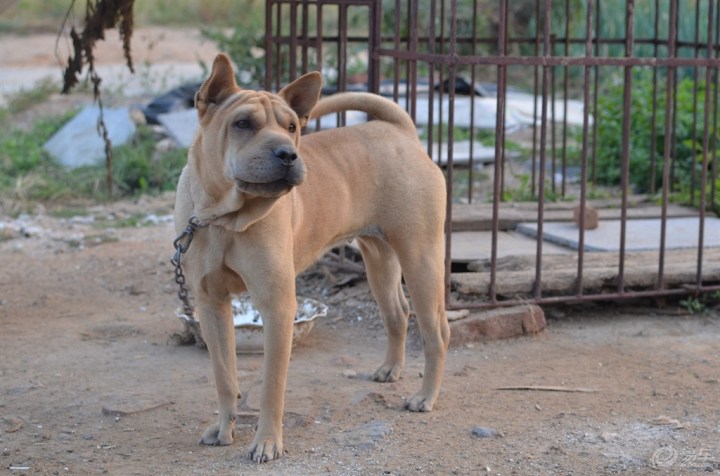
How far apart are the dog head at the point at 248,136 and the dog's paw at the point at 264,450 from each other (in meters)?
1.07

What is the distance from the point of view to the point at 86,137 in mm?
11727

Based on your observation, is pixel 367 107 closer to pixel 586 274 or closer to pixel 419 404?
pixel 419 404

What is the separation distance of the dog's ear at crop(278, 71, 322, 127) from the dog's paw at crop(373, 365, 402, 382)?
1707mm

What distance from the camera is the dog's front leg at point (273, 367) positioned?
4.48 meters

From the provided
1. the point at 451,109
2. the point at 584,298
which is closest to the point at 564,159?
the point at 584,298

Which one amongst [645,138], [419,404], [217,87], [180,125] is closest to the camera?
[217,87]

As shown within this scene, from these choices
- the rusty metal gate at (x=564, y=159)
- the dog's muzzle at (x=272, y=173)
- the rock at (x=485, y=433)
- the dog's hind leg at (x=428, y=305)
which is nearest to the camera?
the dog's muzzle at (x=272, y=173)

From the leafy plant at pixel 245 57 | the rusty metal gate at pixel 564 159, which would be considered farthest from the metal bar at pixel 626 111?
the leafy plant at pixel 245 57

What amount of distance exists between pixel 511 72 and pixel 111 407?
12.9 metres

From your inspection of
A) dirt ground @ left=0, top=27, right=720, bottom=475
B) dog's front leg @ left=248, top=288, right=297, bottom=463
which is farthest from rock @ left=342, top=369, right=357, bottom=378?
dog's front leg @ left=248, top=288, right=297, bottom=463

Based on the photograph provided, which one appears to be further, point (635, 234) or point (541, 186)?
point (635, 234)

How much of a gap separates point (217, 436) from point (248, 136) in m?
1.41

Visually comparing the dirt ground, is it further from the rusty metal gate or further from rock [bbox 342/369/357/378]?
the rusty metal gate

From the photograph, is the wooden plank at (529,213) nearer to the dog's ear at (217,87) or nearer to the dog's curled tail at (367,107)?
the dog's curled tail at (367,107)
